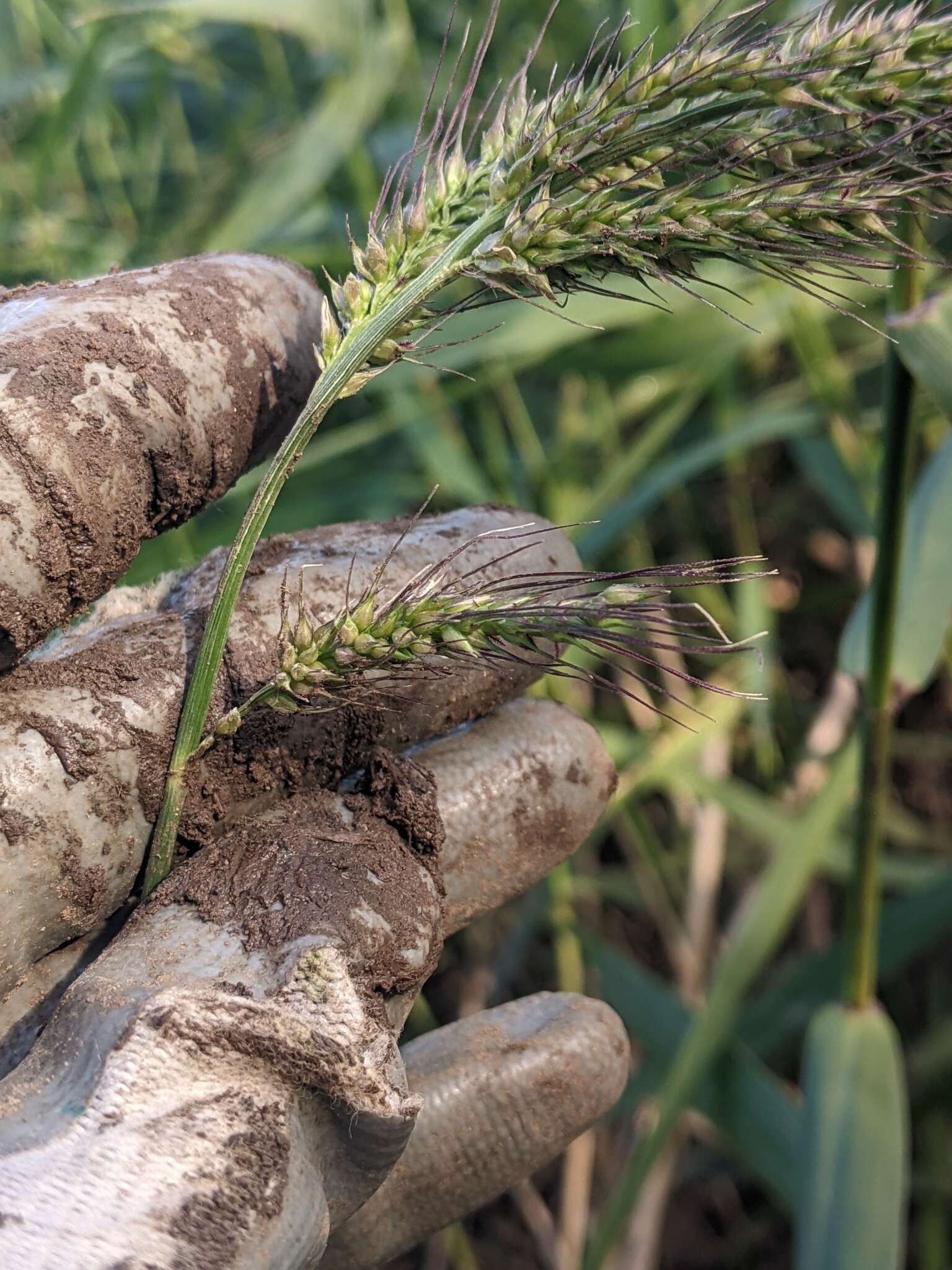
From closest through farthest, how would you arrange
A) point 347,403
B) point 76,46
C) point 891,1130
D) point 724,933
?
point 891,1130
point 76,46
point 724,933
point 347,403

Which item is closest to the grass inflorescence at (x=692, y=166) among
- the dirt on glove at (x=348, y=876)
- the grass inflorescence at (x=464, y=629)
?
the grass inflorescence at (x=464, y=629)

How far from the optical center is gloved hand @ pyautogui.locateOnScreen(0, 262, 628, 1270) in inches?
20.0

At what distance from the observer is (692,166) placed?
0.53 m

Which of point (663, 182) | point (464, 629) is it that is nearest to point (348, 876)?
point (464, 629)

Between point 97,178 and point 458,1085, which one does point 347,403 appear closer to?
point 97,178

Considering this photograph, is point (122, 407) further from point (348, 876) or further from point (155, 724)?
point (348, 876)

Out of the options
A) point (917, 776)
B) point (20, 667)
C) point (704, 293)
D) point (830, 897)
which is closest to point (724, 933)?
point (830, 897)

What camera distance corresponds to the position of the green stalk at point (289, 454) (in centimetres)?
50

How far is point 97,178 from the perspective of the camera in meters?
1.84

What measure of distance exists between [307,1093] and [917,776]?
153 centimetres

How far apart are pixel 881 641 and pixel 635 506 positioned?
0.45 m

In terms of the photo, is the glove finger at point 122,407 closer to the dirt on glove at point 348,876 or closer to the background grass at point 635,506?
the dirt on glove at point 348,876

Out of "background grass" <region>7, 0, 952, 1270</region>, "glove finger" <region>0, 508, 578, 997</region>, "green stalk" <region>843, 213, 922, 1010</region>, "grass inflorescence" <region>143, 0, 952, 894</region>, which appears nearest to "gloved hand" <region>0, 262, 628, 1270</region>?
"glove finger" <region>0, 508, 578, 997</region>

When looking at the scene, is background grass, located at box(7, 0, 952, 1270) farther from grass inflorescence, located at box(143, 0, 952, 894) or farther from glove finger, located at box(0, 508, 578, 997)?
grass inflorescence, located at box(143, 0, 952, 894)
